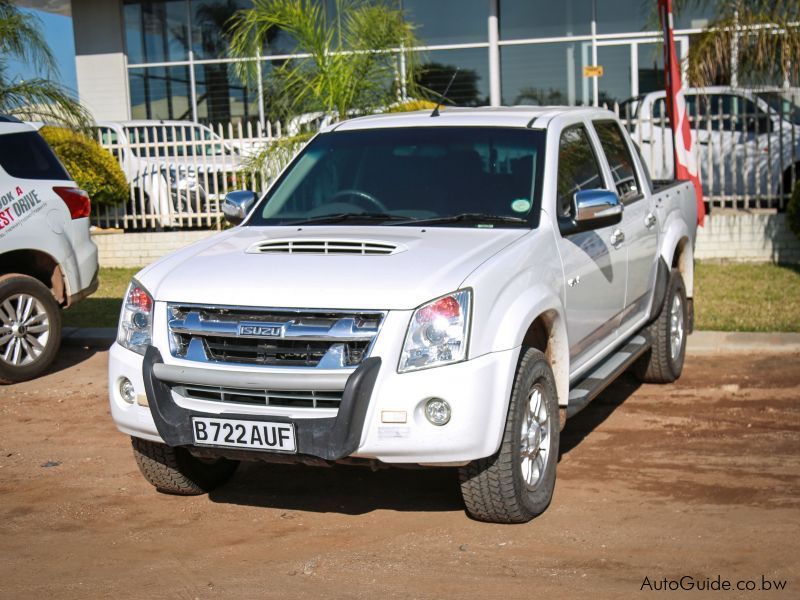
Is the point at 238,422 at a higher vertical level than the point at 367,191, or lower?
lower

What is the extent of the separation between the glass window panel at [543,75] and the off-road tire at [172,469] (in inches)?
603

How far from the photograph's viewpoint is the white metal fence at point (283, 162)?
14.3 meters

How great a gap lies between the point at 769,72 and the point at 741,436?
7.49 metres

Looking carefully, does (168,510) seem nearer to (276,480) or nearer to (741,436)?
(276,480)

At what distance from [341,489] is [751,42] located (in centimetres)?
892

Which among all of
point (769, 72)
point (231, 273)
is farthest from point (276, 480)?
point (769, 72)

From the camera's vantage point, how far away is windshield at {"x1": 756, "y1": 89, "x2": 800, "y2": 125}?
1433 centimetres

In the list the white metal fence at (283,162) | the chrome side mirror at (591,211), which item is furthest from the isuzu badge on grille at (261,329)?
the white metal fence at (283,162)

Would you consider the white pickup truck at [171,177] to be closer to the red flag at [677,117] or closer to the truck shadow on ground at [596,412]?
the red flag at [677,117]

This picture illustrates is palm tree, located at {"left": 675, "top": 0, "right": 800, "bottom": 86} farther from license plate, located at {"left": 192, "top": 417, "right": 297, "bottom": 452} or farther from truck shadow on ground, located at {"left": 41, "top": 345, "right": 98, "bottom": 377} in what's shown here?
license plate, located at {"left": 192, "top": 417, "right": 297, "bottom": 452}

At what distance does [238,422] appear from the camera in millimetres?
4820

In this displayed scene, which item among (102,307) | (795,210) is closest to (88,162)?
(102,307)

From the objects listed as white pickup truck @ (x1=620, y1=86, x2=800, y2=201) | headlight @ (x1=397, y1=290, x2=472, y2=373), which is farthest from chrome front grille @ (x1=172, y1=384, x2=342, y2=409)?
white pickup truck @ (x1=620, y1=86, x2=800, y2=201)

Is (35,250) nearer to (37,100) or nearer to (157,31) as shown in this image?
(37,100)
